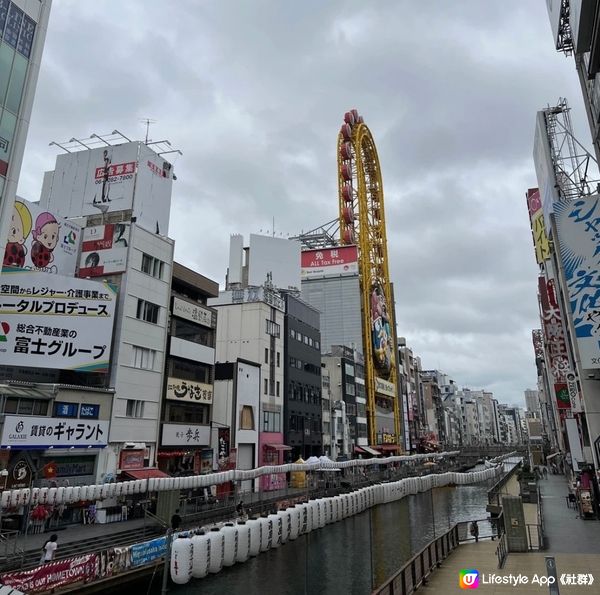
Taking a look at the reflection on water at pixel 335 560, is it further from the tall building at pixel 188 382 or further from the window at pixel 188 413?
the window at pixel 188 413

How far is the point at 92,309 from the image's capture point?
36.2m

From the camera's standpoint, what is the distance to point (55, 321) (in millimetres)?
34125

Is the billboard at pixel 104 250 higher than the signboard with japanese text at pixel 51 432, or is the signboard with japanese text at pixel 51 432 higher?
the billboard at pixel 104 250

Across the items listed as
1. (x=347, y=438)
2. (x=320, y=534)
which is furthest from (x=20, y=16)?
(x=347, y=438)

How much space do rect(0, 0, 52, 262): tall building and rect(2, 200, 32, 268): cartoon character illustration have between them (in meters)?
7.53

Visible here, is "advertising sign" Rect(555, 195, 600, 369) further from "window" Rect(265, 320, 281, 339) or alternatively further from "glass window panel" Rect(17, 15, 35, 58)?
"window" Rect(265, 320, 281, 339)

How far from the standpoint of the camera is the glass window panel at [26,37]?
97.1 feet

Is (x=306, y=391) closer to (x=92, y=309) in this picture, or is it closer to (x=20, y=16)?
(x=92, y=309)

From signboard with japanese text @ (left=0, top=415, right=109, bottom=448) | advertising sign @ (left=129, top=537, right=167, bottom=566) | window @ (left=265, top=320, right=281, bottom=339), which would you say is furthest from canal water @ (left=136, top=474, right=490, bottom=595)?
window @ (left=265, top=320, right=281, bottom=339)

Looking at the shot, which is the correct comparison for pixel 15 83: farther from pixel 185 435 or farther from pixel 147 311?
pixel 185 435

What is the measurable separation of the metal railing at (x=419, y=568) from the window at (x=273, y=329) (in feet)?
132

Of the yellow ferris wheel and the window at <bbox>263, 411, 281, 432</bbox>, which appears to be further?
the yellow ferris wheel
